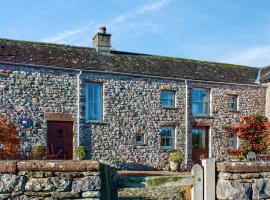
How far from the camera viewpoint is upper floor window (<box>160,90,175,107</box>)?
2016cm

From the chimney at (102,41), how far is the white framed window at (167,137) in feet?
17.5

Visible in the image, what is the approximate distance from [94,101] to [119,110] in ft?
4.35

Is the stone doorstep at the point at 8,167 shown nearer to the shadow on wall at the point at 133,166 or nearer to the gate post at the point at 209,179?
the gate post at the point at 209,179

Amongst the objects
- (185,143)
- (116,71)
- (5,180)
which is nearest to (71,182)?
(5,180)

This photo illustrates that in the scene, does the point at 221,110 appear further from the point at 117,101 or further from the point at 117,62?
the point at 117,62

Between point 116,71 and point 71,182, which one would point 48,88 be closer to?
point 116,71

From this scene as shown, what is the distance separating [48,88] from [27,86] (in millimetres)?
945

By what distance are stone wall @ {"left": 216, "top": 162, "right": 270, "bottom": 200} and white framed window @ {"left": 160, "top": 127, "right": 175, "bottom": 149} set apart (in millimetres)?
14248

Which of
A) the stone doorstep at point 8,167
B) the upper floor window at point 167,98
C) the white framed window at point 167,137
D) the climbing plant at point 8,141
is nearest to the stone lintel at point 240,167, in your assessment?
the stone doorstep at point 8,167

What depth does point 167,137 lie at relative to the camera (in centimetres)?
2005

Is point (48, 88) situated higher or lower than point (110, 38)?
lower

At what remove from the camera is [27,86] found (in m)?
17.2

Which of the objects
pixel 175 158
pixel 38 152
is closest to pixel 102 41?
pixel 38 152

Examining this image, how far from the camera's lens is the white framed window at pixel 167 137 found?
19.9m
